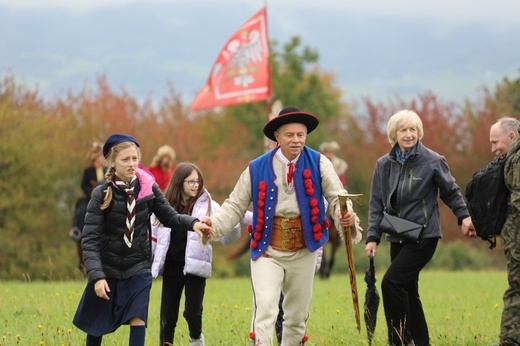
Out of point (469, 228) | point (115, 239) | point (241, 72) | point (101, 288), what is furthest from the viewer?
point (241, 72)

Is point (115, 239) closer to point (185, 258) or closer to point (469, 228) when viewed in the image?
point (185, 258)

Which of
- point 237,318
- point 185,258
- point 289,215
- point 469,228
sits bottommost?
point 237,318

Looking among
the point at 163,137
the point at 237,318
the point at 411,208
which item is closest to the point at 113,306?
the point at 411,208

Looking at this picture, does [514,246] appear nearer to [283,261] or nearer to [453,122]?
[283,261]

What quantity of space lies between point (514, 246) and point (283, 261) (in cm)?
174

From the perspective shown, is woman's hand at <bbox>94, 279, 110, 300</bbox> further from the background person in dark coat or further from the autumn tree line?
the autumn tree line

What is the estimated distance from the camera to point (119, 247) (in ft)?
23.7

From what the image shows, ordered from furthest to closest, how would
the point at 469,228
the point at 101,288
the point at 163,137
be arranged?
the point at 163,137 < the point at 469,228 < the point at 101,288

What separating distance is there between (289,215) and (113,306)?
1458 mm

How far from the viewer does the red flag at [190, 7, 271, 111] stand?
21281mm

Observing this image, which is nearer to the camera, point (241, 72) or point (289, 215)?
point (289, 215)

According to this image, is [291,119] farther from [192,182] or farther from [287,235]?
[192,182]

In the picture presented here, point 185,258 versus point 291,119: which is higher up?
point 291,119

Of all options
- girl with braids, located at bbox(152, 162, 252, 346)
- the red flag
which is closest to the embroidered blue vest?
girl with braids, located at bbox(152, 162, 252, 346)
